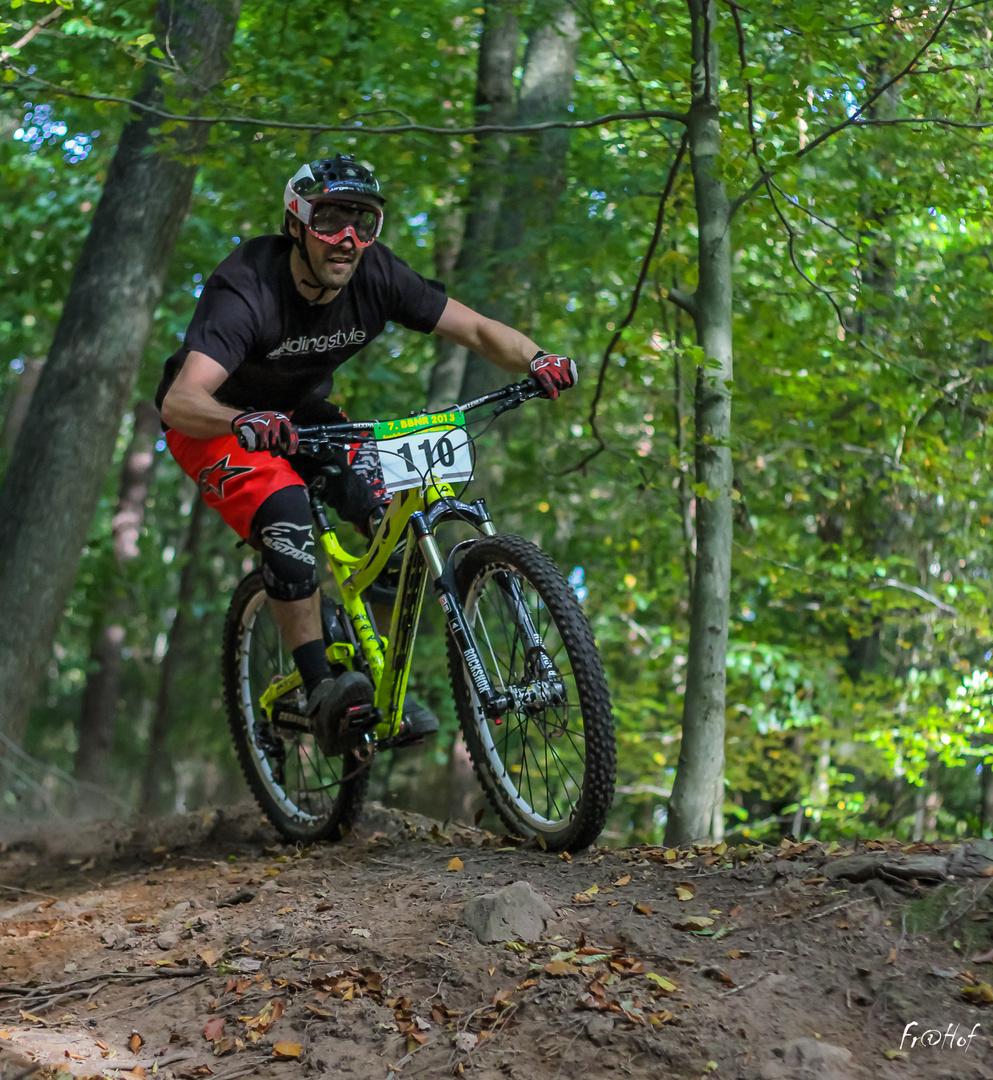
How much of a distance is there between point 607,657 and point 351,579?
8257 millimetres

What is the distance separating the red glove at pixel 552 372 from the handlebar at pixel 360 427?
0.03 meters

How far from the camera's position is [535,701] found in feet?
11.4

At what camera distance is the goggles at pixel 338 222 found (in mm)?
3805

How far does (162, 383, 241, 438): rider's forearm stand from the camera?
3559mm

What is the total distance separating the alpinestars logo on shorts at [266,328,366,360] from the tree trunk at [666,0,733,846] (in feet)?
4.50

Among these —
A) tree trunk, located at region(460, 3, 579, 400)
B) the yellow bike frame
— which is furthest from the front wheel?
tree trunk, located at region(460, 3, 579, 400)

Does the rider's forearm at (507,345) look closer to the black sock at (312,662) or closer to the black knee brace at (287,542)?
the black knee brace at (287,542)

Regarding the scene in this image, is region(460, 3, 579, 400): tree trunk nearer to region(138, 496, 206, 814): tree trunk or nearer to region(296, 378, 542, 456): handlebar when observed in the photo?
region(296, 378, 542, 456): handlebar

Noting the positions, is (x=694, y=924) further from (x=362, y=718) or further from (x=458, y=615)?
(x=362, y=718)

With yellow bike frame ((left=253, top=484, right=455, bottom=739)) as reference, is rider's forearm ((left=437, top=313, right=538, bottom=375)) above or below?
above

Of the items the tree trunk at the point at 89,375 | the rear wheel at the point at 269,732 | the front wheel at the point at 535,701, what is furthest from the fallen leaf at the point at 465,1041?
the tree trunk at the point at 89,375

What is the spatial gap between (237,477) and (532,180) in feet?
16.1

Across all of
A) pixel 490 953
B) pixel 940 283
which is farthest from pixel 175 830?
pixel 940 283

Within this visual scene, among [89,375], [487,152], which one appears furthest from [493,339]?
[487,152]
